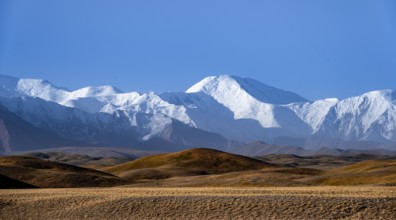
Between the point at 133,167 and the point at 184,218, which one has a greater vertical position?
the point at 133,167

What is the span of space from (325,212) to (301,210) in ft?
3.46

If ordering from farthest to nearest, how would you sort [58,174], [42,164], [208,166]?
[208,166], [42,164], [58,174]

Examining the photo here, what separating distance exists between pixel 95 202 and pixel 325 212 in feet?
37.5

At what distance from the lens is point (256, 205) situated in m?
31.1

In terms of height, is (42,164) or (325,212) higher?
(42,164)

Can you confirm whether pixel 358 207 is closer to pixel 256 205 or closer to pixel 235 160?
pixel 256 205

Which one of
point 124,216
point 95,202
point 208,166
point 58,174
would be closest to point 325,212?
point 124,216

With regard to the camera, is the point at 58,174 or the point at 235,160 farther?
the point at 235,160

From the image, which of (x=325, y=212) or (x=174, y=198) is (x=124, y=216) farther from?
(x=325, y=212)

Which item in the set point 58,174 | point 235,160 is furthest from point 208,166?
point 58,174

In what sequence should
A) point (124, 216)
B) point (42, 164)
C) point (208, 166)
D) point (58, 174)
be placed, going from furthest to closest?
point (208, 166)
point (42, 164)
point (58, 174)
point (124, 216)

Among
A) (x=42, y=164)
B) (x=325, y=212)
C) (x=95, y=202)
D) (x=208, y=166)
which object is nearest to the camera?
(x=325, y=212)

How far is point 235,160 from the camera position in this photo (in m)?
100

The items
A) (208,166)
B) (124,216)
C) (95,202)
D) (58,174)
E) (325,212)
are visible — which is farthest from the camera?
(208,166)
